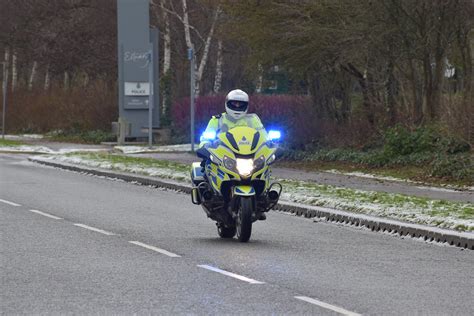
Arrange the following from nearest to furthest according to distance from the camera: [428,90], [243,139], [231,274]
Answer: [231,274]
[243,139]
[428,90]

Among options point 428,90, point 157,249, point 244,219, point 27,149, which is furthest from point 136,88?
point 157,249

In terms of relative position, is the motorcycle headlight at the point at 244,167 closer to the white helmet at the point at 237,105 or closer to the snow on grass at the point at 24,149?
the white helmet at the point at 237,105

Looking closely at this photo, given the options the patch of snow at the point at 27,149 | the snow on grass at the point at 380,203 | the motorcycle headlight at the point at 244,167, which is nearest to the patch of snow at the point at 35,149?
the patch of snow at the point at 27,149

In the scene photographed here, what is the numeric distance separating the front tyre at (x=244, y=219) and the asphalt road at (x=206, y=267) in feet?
0.45

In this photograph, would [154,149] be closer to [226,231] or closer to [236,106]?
[226,231]

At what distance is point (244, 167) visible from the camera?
14117 millimetres

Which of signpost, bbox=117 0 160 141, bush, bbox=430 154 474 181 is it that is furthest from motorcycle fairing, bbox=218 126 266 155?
signpost, bbox=117 0 160 141

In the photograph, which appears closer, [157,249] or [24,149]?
[157,249]

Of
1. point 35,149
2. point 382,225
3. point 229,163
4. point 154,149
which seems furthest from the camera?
point 35,149

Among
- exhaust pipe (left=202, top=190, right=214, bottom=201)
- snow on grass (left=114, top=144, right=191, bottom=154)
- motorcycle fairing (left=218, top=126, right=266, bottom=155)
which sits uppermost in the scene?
motorcycle fairing (left=218, top=126, right=266, bottom=155)

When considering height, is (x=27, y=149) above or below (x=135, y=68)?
below

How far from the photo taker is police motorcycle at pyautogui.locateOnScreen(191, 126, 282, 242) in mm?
14102

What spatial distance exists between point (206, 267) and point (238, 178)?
91.5 inches

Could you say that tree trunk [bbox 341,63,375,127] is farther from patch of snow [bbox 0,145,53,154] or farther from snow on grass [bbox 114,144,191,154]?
patch of snow [bbox 0,145,53,154]
